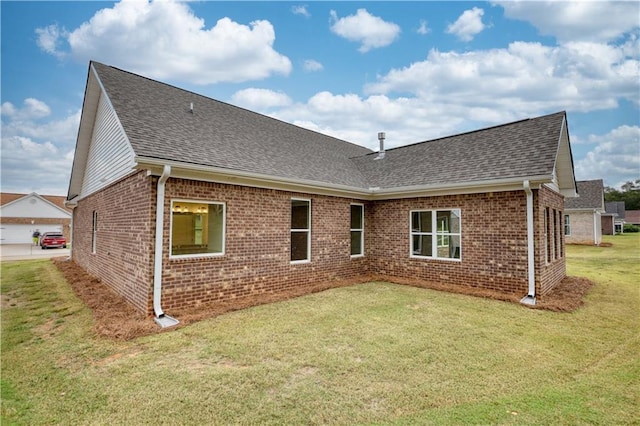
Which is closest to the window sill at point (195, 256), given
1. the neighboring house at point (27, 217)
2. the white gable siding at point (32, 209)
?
the neighboring house at point (27, 217)

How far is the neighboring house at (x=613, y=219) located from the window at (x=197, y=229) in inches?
2039

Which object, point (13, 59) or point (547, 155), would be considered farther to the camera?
point (13, 59)

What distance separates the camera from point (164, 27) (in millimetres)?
10719

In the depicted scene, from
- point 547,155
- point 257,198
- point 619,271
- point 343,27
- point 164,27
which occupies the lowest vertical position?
point 619,271

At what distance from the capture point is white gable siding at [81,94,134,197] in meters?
7.59

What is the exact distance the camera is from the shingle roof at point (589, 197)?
25500 mm

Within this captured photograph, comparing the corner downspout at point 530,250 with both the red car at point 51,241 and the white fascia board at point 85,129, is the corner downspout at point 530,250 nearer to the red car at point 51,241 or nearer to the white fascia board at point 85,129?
the white fascia board at point 85,129

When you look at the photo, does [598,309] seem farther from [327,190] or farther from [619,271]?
[619,271]

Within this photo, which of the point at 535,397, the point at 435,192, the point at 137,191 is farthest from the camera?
the point at 435,192

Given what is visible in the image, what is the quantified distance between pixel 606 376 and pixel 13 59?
2049 cm

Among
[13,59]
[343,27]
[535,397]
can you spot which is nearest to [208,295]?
[535,397]

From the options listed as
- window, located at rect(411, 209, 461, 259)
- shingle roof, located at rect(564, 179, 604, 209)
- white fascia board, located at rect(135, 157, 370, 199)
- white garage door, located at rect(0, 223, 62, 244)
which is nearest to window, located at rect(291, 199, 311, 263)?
white fascia board, located at rect(135, 157, 370, 199)

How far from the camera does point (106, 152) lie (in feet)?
30.5

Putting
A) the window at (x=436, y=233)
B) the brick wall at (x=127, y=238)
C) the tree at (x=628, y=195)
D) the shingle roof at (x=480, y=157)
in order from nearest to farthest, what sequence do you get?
the brick wall at (x=127, y=238), the shingle roof at (x=480, y=157), the window at (x=436, y=233), the tree at (x=628, y=195)
